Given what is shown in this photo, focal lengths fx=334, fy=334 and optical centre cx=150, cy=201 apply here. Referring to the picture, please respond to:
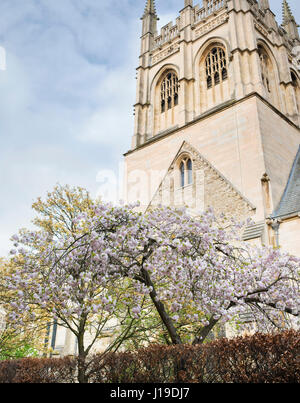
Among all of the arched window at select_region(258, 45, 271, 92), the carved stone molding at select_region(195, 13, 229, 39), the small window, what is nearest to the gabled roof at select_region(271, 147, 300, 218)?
the small window

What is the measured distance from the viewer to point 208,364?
528 cm

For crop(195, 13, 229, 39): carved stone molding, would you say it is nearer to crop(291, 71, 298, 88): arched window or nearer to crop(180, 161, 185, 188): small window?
crop(291, 71, 298, 88): arched window

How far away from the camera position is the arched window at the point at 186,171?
56.0ft

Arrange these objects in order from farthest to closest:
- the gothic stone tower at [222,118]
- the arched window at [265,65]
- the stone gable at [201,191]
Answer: the arched window at [265,65], the gothic stone tower at [222,118], the stone gable at [201,191]

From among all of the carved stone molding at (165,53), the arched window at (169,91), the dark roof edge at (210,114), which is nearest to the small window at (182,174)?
the dark roof edge at (210,114)

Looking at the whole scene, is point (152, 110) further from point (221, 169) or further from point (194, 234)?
point (194, 234)

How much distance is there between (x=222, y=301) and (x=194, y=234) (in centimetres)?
142

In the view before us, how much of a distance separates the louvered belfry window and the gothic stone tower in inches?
2.6

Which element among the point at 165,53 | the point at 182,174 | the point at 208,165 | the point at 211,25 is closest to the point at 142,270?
the point at 208,165

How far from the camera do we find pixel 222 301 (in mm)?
6602

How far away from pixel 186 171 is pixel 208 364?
511 inches

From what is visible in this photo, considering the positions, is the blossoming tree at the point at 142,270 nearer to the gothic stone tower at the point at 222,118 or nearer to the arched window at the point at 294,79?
the gothic stone tower at the point at 222,118

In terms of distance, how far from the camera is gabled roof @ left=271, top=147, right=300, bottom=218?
12.9 meters

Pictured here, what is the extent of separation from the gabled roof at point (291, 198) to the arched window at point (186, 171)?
15.1ft
